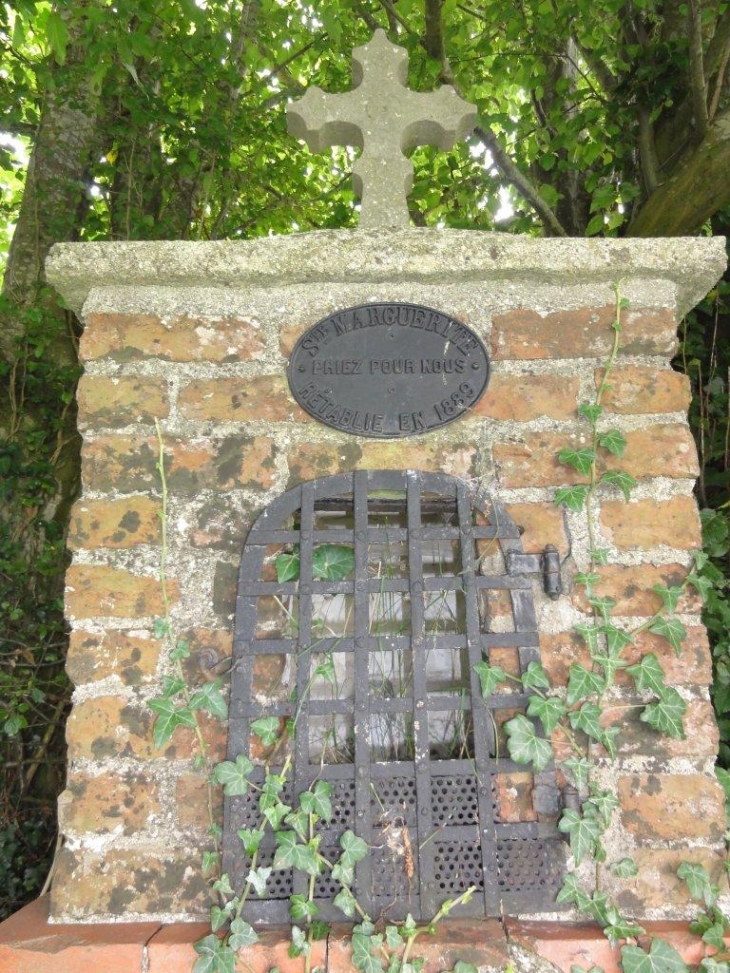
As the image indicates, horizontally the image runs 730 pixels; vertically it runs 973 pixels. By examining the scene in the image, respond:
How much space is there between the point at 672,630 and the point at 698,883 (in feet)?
1.53

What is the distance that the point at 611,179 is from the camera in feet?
9.43

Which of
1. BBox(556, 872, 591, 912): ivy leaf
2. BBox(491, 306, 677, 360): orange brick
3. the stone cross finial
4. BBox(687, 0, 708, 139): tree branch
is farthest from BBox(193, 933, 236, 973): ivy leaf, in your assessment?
BBox(687, 0, 708, 139): tree branch

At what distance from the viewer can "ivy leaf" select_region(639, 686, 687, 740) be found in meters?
1.35

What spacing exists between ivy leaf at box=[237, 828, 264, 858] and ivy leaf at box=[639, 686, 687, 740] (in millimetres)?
770

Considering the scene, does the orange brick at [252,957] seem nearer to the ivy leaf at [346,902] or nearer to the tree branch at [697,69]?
the ivy leaf at [346,902]

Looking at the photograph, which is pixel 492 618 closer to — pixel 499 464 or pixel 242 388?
Answer: pixel 499 464

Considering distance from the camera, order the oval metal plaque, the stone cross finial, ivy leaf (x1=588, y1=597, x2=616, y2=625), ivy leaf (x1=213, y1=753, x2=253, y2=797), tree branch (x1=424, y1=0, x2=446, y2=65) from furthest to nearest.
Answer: tree branch (x1=424, y1=0, x2=446, y2=65)
the stone cross finial
the oval metal plaque
ivy leaf (x1=588, y1=597, x2=616, y2=625)
ivy leaf (x1=213, y1=753, x2=253, y2=797)

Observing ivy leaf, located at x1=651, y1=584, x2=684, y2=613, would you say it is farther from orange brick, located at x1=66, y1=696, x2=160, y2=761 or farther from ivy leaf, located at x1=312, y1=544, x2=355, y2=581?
orange brick, located at x1=66, y1=696, x2=160, y2=761

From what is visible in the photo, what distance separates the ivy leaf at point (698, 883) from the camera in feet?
4.32

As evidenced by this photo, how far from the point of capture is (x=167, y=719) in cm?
134

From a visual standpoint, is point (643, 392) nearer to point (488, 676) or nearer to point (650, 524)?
point (650, 524)

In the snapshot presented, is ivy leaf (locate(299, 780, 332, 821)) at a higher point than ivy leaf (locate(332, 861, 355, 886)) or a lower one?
higher

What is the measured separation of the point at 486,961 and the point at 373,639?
59 cm

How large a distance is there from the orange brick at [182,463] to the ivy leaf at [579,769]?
0.82 metres
